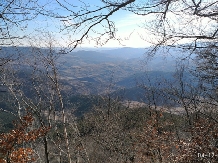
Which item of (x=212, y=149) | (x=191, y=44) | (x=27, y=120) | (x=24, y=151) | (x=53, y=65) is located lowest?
(x=24, y=151)

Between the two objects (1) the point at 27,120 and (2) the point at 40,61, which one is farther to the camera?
(1) the point at 27,120

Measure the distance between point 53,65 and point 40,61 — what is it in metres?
0.63

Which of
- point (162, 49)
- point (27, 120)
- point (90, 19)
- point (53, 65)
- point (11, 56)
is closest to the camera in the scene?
point (90, 19)

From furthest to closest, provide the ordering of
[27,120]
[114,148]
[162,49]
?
[114,148], [27,120], [162,49]

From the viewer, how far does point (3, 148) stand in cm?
1035

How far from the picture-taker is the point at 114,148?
55.1 ft

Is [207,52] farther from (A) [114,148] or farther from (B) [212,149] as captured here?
(A) [114,148]

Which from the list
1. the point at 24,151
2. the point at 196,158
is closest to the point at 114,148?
the point at 24,151

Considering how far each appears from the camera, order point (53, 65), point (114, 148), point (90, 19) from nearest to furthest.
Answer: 1. point (90, 19)
2. point (53, 65)
3. point (114, 148)

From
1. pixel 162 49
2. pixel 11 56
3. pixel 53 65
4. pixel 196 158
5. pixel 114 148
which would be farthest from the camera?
pixel 114 148

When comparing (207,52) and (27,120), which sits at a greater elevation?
(207,52)

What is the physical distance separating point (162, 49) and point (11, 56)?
3240mm

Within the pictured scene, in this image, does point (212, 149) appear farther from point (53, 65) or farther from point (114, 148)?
point (114, 148)

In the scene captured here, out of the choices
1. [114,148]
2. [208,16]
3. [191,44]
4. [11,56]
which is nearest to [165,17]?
[208,16]
